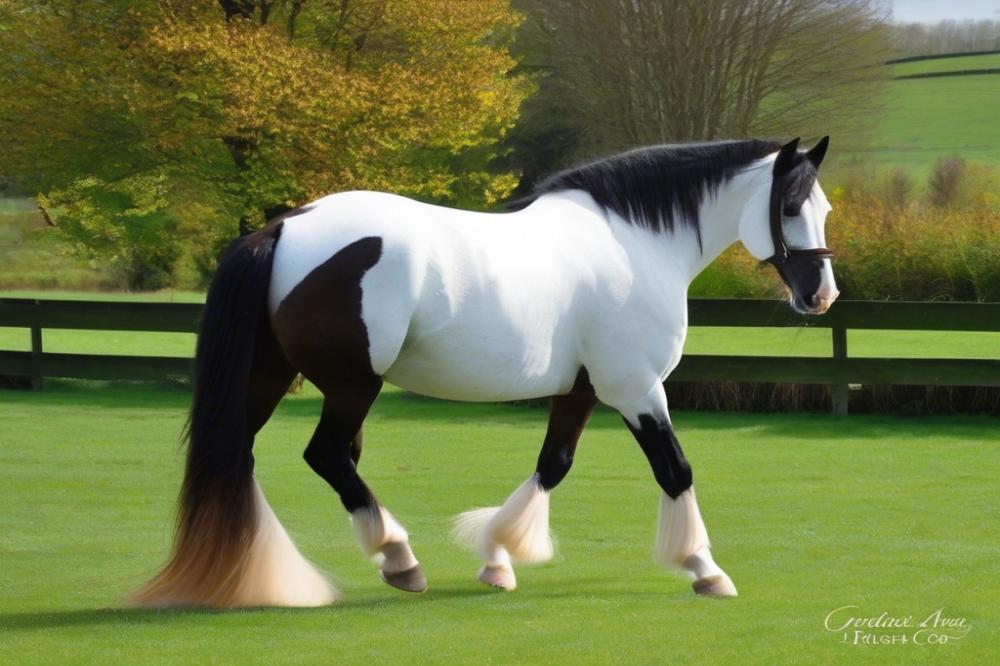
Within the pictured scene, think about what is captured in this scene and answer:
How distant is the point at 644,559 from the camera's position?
6.44 m

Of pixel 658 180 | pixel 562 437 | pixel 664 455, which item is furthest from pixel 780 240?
pixel 562 437

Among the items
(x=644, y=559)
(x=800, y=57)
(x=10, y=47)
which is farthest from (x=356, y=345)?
(x=800, y=57)

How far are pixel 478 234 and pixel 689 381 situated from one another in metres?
8.12

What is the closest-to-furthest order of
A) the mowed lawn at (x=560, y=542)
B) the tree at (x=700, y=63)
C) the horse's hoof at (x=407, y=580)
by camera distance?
the mowed lawn at (x=560, y=542), the horse's hoof at (x=407, y=580), the tree at (x=700, y=63)

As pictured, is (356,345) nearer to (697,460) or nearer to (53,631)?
(53,631)

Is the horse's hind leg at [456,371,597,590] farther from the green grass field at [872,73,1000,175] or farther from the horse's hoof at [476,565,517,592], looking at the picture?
the green grass field at [872,73,1000,175]

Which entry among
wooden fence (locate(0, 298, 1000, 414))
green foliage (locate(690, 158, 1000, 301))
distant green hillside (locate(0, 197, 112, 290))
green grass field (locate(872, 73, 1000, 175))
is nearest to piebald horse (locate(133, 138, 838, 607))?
wooden fence (locate(0, 298, 1000, 414))

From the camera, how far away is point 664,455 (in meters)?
5.66

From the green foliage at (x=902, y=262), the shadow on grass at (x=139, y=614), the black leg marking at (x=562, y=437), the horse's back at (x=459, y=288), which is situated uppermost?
the horse's back at (x=459, y=288)

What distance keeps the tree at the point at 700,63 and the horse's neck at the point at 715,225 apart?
2541 centimetres

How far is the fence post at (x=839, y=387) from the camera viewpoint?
1272 cm

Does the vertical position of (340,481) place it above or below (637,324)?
below

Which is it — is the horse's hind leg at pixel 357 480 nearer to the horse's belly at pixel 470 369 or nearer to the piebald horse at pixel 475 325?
the piebald horse at pixel 475 325

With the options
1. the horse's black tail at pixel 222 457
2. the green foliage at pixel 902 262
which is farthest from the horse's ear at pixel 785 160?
the green foliage at pixel 902 262
